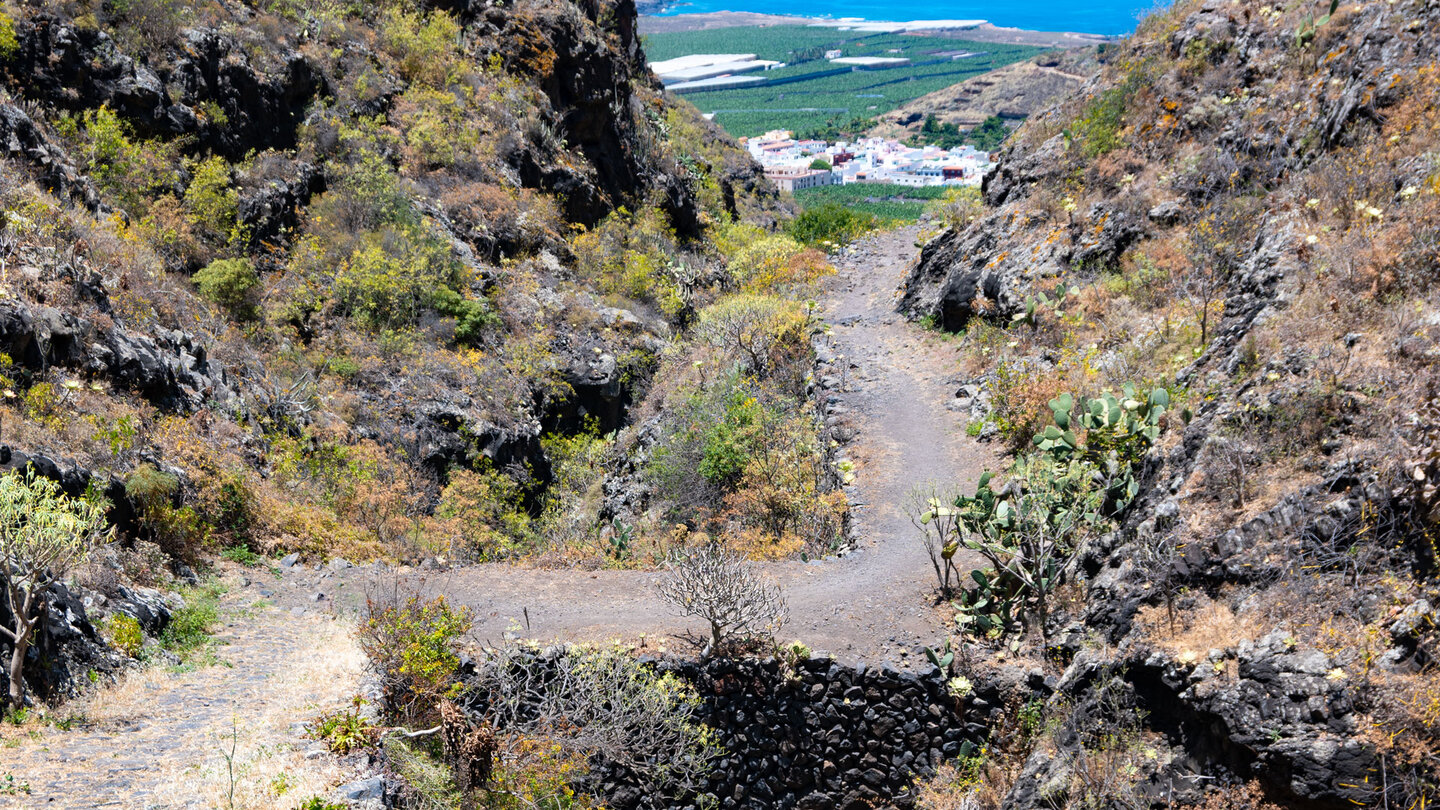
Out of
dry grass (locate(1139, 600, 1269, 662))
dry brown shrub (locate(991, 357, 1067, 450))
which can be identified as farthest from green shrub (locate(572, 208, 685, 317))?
dry grass (locate(1139, 600, 1269, 662))

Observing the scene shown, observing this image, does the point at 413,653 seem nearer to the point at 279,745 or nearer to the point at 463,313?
the point at 279,745

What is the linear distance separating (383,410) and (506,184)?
8655mm

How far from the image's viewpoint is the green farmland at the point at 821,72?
440 ft

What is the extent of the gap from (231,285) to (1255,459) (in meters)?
15.2

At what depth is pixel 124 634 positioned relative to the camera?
7559mm

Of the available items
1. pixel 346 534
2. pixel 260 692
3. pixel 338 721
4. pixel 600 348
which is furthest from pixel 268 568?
pixel 600 348

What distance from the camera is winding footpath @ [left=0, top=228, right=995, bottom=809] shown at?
6094 millimetres

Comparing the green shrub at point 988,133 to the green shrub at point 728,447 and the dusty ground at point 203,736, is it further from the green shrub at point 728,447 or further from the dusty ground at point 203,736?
the dusty ground at point 203,736

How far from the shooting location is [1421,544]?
6.16 m

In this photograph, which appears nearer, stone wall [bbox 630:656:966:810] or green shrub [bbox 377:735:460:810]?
green shrub [bbox 377:735:460:810]

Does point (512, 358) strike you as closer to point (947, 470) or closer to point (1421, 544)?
point (947, 470)

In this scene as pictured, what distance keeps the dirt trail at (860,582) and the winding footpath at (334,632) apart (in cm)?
2

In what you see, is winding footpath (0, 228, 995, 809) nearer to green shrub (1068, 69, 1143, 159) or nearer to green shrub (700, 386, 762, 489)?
green shrub (700, 386, 762, 489)

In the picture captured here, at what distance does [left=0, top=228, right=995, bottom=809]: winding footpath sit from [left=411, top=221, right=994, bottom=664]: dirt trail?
0.02 metres
